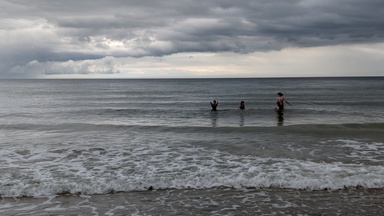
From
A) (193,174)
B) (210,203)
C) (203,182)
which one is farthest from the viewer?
(193,174)

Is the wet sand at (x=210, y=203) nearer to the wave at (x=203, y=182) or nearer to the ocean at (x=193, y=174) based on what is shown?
the ocean at (x=193, y=174)

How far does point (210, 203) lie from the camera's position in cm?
902

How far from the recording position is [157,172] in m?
12.0

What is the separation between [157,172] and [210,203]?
3.47m

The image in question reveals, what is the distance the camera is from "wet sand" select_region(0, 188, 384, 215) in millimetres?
8438

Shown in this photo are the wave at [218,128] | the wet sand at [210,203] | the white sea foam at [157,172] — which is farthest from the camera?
the wave at [218,128]

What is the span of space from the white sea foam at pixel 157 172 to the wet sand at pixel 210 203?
510 mm

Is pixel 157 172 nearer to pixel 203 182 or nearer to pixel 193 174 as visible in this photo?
pixel 193 174

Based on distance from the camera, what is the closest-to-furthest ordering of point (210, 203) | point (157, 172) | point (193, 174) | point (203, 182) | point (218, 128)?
point (210, 203)
point (203, 182)
point (193, 174)
point (157, 172)
point (218, 128)

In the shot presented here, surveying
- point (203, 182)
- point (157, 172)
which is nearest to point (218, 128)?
point (157, 172)

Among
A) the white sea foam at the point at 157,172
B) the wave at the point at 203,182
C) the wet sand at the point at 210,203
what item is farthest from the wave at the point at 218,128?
the wet sand at the point at 210,203

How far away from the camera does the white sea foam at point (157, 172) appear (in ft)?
34.2

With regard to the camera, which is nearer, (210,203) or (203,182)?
(210,203)

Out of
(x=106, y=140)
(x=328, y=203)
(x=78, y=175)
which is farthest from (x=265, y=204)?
(x=106, y=140)
